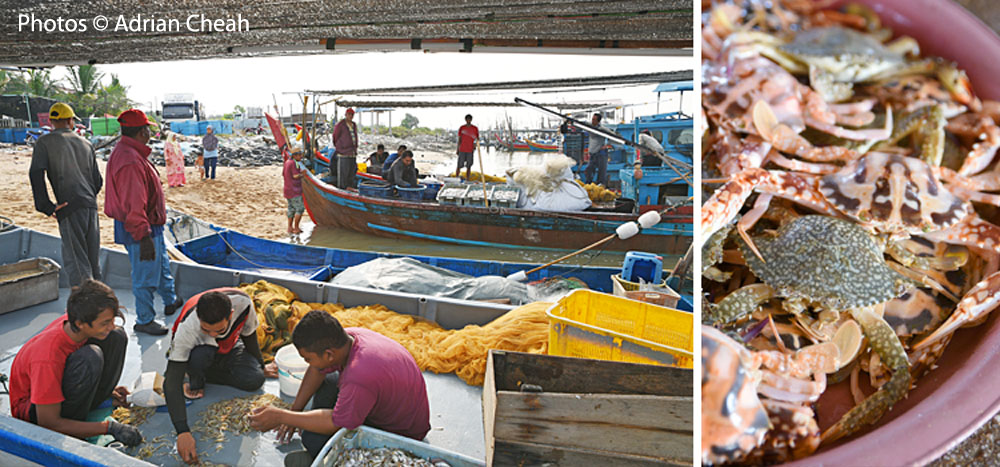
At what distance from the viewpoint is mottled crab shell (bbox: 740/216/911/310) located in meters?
0.47

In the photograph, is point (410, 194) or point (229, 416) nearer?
point (229, 416)

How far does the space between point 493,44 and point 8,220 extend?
2944mm

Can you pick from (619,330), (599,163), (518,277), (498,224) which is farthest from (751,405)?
(599,163)

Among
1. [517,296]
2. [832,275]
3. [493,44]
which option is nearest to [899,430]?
[832,275]

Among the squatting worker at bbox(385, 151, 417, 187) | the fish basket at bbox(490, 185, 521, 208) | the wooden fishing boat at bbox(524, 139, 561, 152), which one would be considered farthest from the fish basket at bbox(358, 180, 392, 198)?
the wooden fishing boat at bbox(524, 139, 561, 152)

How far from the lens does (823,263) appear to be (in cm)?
47

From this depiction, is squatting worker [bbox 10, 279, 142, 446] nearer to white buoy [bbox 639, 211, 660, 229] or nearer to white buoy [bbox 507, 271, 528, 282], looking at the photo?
white buoy [bbox 507, 271, 528, 282]

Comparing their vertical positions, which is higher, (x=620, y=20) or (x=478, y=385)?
(x=620, y=20)

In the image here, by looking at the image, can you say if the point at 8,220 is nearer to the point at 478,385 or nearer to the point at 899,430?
the point at 478,385

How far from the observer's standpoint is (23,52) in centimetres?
175

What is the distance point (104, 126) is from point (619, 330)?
82.9 inches

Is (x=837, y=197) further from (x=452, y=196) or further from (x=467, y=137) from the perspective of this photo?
(x=467, y=137)

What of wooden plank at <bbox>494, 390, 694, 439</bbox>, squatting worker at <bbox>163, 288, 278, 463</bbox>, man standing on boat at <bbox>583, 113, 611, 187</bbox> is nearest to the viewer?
wooden plank at <bbox>494, 390, 694, 439</bbox>

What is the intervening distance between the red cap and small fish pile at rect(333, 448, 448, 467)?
1363 millimetres
